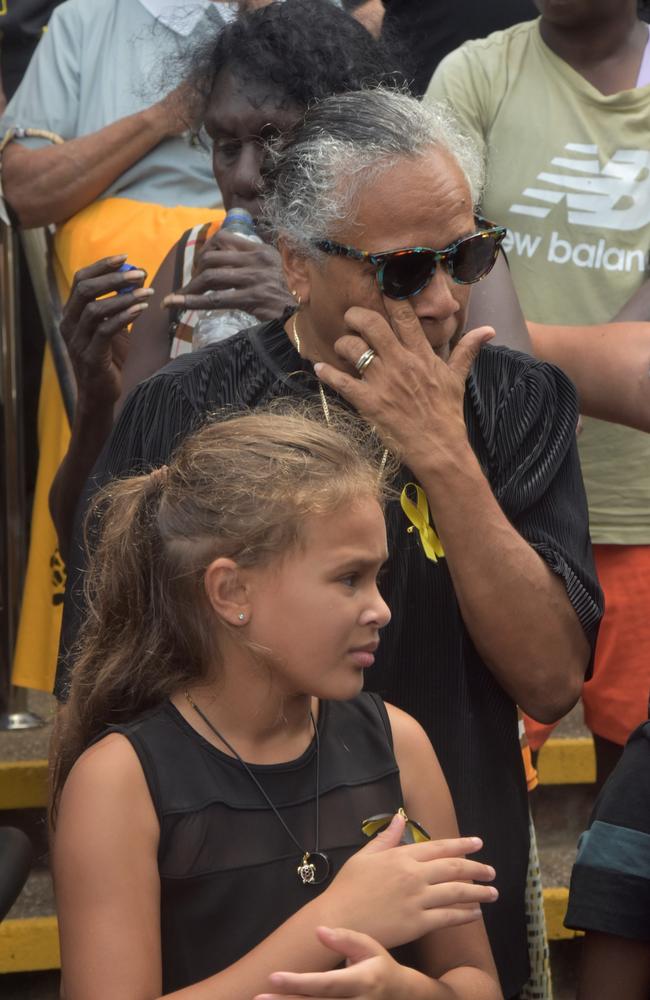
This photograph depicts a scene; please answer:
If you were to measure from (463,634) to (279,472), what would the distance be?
469mm

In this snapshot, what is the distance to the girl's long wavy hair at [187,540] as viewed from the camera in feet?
6.16

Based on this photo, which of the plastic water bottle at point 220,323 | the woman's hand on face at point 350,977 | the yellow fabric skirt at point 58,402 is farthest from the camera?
the yellow fabric skirt at point 58,402

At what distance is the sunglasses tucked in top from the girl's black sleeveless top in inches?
26.1

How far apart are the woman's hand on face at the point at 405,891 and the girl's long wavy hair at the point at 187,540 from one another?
0.36 metres

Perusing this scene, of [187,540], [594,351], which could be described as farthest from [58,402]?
[187,540]

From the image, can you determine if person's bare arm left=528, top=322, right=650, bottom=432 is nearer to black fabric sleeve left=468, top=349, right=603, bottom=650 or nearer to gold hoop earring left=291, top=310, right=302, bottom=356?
black fabric sleeve left=468, top=349, right=603, bottom=650

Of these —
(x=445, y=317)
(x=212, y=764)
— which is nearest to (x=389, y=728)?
(x=212, y=764)

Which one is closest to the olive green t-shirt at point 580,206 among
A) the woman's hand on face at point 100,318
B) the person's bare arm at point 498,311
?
the person's bare arm at point 498,311

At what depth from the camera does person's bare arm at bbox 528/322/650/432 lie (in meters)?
2.55

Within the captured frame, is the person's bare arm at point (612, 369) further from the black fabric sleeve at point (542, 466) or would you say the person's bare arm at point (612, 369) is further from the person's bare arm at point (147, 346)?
the person's bare arm at point (147, 346)

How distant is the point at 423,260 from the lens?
2115 millimetres

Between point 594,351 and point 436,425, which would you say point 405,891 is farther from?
point 594,351

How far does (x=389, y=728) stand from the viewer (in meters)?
2.00

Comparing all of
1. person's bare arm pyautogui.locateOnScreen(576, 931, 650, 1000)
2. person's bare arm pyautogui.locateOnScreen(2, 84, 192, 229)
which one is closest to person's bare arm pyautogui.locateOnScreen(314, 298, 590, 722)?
person's bare arm pyautogui.locateOnScreen(576, 931, 650, 1000)
